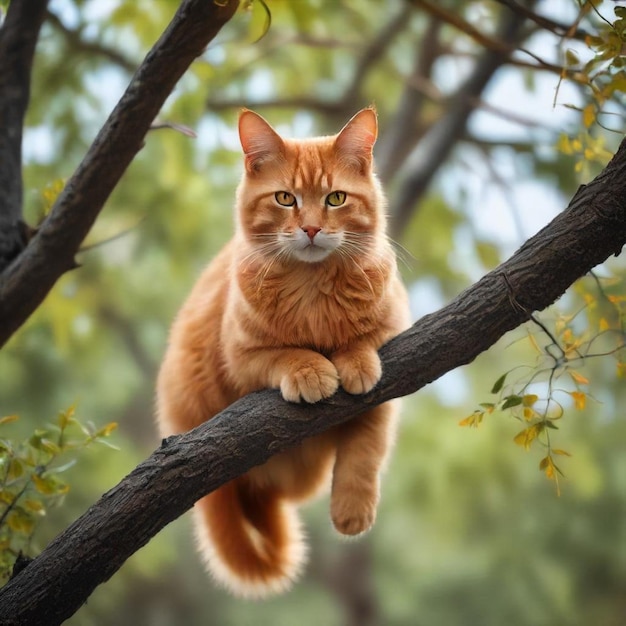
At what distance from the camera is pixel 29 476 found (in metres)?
1.74

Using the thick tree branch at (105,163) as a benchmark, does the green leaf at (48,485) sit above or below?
below

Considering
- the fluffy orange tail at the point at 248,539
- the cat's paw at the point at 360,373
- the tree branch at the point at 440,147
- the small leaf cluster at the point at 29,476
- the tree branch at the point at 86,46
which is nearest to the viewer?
the cat's paw at the point at 360,373

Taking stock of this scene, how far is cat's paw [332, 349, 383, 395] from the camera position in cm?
157

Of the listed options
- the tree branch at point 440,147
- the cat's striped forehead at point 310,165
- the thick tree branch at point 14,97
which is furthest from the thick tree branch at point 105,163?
the tree branch at point 440,147

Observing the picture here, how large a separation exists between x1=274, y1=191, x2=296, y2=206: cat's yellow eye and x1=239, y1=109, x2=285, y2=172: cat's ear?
0.36 feet

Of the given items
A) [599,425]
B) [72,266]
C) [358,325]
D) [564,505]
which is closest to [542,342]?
[599,425]

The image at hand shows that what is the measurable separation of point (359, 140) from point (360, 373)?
0.54 m

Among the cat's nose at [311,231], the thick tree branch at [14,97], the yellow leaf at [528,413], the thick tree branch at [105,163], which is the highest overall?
the thick tree branch at [14,97]

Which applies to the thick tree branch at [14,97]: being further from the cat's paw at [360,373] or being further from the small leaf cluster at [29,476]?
the cat's paw at [360,373]

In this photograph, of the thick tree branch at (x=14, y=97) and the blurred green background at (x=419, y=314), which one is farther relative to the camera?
the blurred green background at (x=419, y=314)

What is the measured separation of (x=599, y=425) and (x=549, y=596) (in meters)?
0.84

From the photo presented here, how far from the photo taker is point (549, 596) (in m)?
3.43

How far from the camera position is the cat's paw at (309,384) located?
61.6 inches

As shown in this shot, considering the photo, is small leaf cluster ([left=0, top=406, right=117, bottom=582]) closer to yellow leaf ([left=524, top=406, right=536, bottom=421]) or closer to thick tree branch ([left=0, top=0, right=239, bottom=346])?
thick tree branch ([left=0, top=0, right=239, bottom=346])
